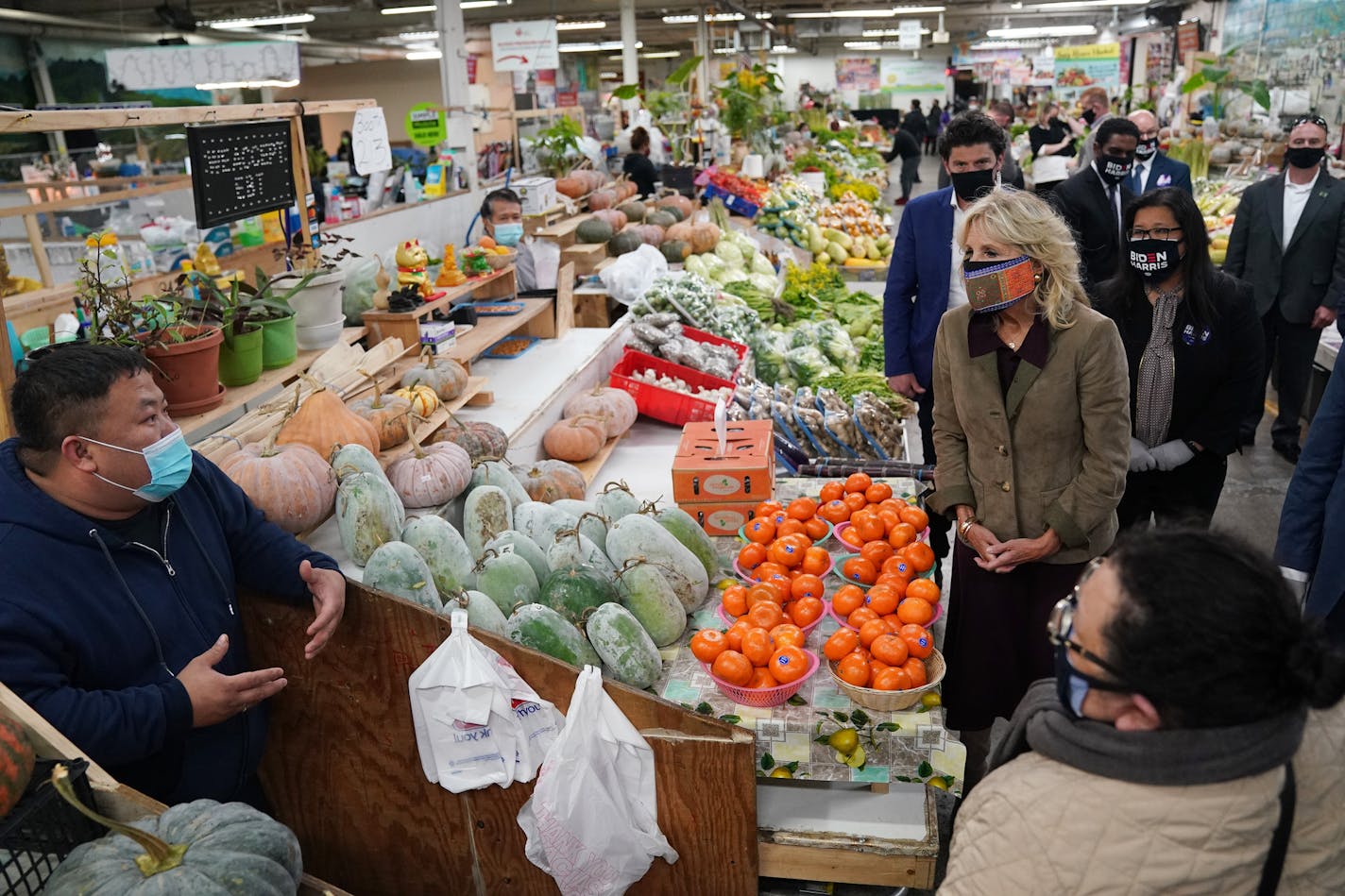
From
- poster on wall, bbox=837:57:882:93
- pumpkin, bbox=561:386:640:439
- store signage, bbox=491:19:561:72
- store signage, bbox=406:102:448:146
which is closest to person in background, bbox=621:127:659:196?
store signage, bbox=491:19:561:72

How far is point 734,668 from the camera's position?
254 centimetres

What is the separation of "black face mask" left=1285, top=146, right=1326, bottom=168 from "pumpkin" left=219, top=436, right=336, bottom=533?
5.60 meters

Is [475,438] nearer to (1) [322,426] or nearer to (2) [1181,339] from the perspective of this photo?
(1) [322,426]

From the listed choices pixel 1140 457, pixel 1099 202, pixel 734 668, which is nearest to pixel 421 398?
pixel 734 668

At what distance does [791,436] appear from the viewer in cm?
470

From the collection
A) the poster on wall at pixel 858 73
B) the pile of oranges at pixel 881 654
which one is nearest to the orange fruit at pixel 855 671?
the pile of oranges at pixel 881 654

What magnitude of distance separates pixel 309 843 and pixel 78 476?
1.25 metres

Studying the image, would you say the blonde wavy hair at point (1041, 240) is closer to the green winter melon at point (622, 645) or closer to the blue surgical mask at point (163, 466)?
the green winter melon at point (622, 645)

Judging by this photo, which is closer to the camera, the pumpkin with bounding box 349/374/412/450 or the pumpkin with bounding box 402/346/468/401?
the pumpkin with bounding box 349/374/412/450

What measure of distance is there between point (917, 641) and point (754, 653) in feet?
1.41

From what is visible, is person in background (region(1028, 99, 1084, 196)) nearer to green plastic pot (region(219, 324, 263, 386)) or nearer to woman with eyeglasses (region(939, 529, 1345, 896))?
green plastic pot (region(219, 324, 263, 386))

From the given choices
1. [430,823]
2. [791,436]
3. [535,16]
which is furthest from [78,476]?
[535,16]

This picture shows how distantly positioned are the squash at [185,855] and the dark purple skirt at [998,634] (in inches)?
74.6

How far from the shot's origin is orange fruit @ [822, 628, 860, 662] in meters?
2.62
